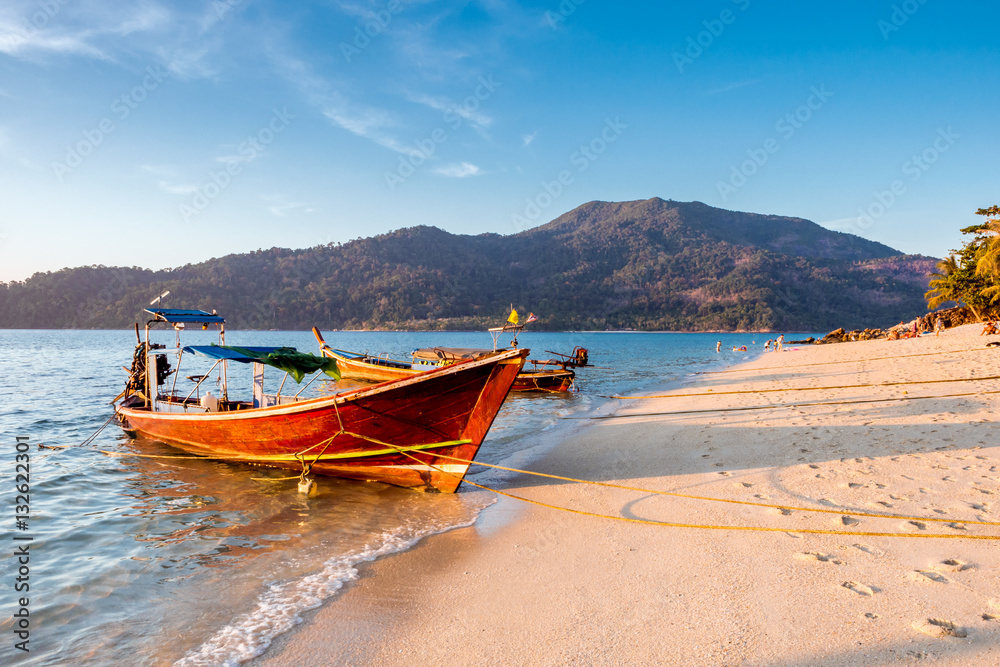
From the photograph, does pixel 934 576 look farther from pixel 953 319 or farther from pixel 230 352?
pixel 953 319

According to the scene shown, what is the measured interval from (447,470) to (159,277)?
530 feet

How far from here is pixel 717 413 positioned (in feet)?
45.0

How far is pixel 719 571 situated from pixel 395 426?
5.41 metres

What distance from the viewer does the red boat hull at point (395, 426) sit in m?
8.07

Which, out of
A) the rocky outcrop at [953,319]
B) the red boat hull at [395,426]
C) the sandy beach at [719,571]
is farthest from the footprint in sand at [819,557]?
the rocky outcrop at [953,319]

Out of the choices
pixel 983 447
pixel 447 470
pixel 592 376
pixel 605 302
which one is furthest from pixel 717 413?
pixel 605 302

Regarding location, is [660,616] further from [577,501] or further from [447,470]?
[447,470]

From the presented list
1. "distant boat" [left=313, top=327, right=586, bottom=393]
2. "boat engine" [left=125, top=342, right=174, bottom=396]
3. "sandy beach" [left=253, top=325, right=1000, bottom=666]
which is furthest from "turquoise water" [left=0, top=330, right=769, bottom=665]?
"distant boat" [left=313, top=327, right=586, bottom=393]

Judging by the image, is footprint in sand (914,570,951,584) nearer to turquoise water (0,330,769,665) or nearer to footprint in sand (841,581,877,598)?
footprint in sand (841,581,877,598)

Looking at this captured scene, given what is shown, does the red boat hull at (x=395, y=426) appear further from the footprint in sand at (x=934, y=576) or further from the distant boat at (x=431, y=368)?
the distant boat at (x=431, y=368)

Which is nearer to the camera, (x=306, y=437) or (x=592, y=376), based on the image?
(x=306, y=437)

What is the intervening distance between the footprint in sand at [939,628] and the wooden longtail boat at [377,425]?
5255 mm

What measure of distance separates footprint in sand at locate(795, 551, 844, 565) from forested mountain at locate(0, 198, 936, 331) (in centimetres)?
12294

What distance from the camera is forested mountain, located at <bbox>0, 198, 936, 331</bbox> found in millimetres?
127000
